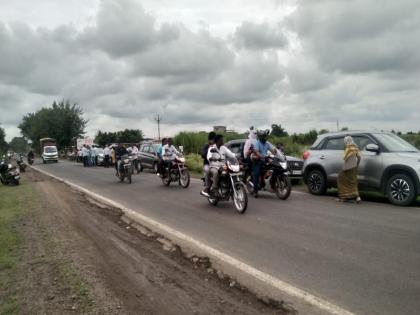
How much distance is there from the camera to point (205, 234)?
7.64 metres

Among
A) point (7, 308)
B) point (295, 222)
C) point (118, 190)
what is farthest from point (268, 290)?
point (118, 190)

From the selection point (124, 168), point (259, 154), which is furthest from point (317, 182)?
point (124, 168)

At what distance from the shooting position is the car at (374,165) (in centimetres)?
1012

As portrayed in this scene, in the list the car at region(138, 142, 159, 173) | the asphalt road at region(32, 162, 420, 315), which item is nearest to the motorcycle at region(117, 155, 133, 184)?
the asphalt road at region(32, 162, 420, 315)

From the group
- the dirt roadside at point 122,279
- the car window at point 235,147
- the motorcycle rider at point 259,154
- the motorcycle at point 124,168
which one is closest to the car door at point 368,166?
the motorcycle rider at point 259,154

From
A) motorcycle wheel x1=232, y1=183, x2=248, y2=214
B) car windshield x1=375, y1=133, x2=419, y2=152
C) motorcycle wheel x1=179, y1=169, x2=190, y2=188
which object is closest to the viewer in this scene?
motorcycle wheel x1=232, y1=183, x2=248, y2=214

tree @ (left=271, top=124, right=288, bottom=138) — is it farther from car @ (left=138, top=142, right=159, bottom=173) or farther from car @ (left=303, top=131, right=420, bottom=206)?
car @ (left=303, top=131, right=420, bottom=206)

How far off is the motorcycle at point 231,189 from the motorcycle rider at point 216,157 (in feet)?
0.39

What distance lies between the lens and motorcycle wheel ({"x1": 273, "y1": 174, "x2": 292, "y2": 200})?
1175 cm

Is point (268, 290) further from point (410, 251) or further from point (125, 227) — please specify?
point (125, 227)

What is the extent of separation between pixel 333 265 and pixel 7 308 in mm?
3841

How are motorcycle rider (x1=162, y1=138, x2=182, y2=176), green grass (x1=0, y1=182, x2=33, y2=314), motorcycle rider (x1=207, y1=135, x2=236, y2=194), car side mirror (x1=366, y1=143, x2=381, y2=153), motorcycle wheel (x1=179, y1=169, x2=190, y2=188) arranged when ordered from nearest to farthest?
green grass (x1=0, y1=182, x2=33, y2=314), motorcycle rider (x1=207, y1=135, x2=236, y2=194), car side mirror (x1=366, y1=143, x2=381, y2=153), motorcycle wheel (x1=179, y1=169, x2=190, y2=188), motorcycle rider (x1=162, y1=138, x2=182, y2=176)

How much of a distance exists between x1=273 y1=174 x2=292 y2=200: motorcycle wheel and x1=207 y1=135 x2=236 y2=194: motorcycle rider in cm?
214

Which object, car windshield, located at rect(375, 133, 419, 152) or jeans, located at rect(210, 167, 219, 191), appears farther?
car windshield, located at rect(375, 133, 419, 152)
